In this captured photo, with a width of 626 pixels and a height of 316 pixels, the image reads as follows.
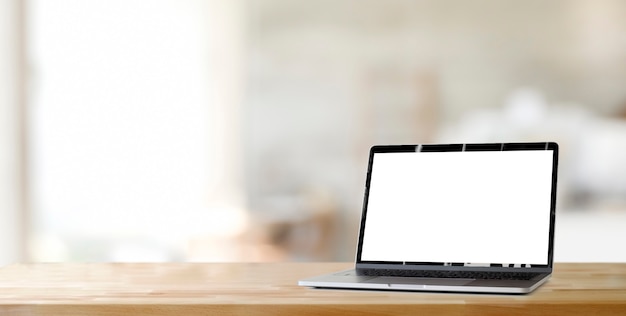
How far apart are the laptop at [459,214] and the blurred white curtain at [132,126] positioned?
3814 mm

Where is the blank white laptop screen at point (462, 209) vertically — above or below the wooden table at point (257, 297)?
above

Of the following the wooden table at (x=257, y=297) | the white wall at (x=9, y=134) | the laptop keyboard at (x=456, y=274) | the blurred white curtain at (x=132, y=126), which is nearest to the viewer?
the wooden table at (x=257, y=297)

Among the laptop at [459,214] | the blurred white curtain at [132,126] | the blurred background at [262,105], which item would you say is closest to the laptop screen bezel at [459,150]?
the laptop at [459,214]

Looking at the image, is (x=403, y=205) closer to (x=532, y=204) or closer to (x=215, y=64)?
(x=532, y=204)

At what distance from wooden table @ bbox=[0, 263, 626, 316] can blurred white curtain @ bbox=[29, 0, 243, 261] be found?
12.5 ft

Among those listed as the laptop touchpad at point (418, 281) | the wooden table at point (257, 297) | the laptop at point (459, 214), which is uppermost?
the laptop at point (459, 214)

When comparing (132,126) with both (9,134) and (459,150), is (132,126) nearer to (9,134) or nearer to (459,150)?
(9,134)

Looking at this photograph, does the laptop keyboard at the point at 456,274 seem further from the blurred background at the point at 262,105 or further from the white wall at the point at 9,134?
the blurred background at the point at 262,105

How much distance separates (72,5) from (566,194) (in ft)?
9.61

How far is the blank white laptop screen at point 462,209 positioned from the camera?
1073 mm

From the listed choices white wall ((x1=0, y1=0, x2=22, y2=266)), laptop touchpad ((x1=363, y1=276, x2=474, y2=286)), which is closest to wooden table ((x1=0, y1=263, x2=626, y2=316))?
laptop touchpad ((x1=363, y1=276, x2=474, y2=286))

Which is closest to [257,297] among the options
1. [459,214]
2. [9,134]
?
[459,214]

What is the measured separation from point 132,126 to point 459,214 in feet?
13.2

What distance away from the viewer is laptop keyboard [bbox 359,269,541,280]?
3.33ft
